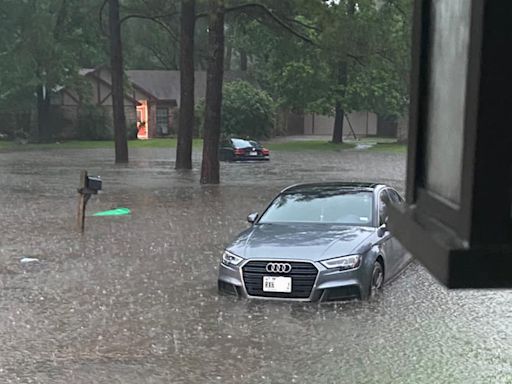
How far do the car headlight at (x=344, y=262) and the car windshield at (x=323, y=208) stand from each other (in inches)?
41.1

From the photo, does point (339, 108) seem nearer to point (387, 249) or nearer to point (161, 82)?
point (161, 82)

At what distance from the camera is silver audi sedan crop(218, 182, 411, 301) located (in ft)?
26.5

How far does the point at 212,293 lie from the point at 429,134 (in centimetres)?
740

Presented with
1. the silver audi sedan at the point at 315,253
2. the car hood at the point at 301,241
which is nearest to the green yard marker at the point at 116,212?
the silver audi sedan at the point at 315,253

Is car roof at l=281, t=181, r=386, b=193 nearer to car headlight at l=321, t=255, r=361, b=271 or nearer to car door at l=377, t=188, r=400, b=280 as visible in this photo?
car door at l=377, t=188, r=400, b=280

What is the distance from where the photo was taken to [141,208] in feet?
58.1

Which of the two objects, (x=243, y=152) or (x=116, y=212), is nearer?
(x=116, y=212)

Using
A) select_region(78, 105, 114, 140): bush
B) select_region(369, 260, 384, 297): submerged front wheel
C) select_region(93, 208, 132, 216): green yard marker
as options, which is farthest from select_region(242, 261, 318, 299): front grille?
select_region(78, 105, 114, 140): bush

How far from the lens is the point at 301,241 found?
845cm

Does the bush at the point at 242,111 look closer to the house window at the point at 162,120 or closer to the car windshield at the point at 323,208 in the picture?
the house window at the point at 162,120

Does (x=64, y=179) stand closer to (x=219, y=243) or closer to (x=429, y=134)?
(x=219, y=243)

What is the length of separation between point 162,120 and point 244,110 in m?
10.3

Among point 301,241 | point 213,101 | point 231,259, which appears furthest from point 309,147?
point 231,259

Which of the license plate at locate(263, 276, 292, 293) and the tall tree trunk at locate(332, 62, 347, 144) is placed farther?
the tall tree trunk at locate(332, 62, 347, 144)
